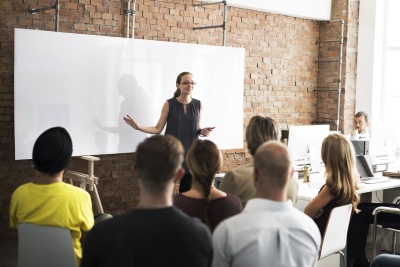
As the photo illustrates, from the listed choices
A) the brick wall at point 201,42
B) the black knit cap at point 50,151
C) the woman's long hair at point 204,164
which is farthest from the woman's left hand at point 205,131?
the black knit cap at point 50,151

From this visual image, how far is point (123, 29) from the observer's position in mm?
7148

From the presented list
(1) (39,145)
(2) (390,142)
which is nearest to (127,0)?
(2) (390,142)

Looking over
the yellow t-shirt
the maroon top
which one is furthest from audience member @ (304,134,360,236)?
the yellow t-shirt

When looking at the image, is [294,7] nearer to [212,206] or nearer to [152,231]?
[212,206]

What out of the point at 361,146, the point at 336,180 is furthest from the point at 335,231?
the point at 361,146

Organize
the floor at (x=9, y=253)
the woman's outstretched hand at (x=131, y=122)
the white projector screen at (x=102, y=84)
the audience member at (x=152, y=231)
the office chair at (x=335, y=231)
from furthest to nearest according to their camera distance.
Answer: the woman's outstretched hand at (x=131, y=122)
the white projector screen at (x=102, y=84)
the floor at (x=9, y=253)
the office chair at (x=335, y=231)
the audience member at (x=152, y=231)

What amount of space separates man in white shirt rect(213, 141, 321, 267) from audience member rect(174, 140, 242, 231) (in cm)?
70

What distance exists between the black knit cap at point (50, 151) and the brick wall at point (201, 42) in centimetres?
325

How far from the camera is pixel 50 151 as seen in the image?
3.07 m

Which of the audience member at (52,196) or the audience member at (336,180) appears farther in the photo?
the audience member at (336,180)

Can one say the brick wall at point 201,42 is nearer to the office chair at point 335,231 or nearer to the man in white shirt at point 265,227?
the office chair at point 335,231

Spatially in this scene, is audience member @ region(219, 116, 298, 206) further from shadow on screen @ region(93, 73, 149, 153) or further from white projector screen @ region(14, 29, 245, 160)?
shadow on screen @ region(93, 73, 149, 153)

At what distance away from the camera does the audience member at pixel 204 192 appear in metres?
3.11

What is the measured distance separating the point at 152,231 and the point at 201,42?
6284 mm
